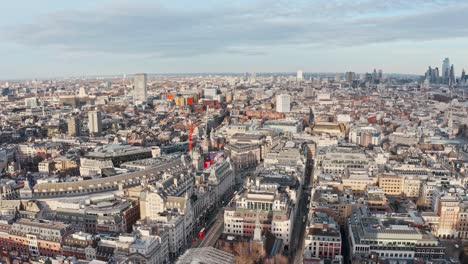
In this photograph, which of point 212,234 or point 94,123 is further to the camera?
point 94,123

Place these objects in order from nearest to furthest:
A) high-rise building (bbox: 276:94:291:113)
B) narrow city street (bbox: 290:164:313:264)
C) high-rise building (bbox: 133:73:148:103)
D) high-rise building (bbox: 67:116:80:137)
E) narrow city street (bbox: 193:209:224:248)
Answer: narrow city street (bbox: 290:164:313:264) < narrow city street (bbox: 193:209:224:248) < high-rise building (bbox: 67:116:80:137) < high-rise building (bbox: 276:94:291:113) < high-rise building (bbox: 133:73:148:103)

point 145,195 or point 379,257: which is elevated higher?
point 145,195

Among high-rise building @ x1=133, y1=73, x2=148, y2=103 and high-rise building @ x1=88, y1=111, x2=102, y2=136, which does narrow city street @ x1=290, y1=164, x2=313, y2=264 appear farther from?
high-rise building @ x1=133, y1=73, x2=148, y2=103

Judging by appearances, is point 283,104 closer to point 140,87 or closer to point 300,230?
point 140,87

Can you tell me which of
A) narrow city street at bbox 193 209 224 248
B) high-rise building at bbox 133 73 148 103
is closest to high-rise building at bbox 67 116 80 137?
narrow city street at bbox 193 209 224 248

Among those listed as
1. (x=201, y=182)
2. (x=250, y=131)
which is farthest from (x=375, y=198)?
(x=250, y=131)

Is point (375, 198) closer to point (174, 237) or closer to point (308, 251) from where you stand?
point (308, 251)

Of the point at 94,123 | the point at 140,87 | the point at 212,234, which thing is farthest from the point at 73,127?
the point at 140,87

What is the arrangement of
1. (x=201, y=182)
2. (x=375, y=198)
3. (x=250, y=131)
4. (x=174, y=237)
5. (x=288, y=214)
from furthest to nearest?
1. (x=250, y=131)
2. (x=201, y=182)
3. (x=375, y=198)
4. (x=288, y=214)
5. (x=174, y=237)

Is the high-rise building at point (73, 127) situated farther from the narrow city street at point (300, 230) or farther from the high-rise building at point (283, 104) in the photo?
the high-rise building at point (283, 104)
